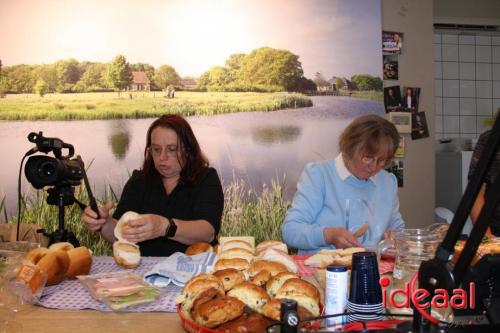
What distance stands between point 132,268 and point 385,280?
0.79m

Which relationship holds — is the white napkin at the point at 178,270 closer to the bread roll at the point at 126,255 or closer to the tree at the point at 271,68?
the bread roll at the point at 126,255

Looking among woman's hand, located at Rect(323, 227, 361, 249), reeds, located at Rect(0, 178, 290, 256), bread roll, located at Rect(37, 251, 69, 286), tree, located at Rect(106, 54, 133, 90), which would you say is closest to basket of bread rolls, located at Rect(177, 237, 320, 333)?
bread roll, located at Rect(37, 251, 69, 286)

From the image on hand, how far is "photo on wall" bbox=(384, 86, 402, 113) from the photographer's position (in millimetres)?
2822

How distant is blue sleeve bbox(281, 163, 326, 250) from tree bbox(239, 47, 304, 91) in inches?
43.3

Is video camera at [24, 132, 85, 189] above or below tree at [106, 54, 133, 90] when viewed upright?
below

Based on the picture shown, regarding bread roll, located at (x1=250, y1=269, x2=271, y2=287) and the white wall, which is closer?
bread roll, located at (x1=250, y1=269, x2=271, y2=287)

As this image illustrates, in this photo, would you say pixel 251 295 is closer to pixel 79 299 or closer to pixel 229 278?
pixel 229 278

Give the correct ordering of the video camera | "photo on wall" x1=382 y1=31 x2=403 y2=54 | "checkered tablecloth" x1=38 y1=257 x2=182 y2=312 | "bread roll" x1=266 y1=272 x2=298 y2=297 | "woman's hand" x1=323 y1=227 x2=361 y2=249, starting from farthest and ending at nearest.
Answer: "photo on wall" x1=382 y1=31 x2=403 y2=54
"woman's hand" x1=323 y1=227 x2=361 y2=249
the video camera
"checkered tablecloth" x1=38 y1=257 x2=182 y2=312
"bread roll" x1=266 y1=272 x2=298 y2=297

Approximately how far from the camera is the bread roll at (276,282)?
89cm

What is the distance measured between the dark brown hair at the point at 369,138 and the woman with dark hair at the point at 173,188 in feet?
1.85

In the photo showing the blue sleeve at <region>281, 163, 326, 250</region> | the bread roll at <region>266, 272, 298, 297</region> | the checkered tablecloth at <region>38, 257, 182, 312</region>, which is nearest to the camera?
the bread roll at <region>266, 272, 298, 297</region>

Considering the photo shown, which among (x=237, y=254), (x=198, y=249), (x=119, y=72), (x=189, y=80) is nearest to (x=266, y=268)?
(x=237, y=254)

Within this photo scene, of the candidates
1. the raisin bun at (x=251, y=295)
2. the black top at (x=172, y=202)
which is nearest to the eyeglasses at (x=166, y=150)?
the black top at (x=172, y=202)

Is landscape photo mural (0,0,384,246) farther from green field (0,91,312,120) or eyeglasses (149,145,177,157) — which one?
eyeglasses (149,145,177,157)
